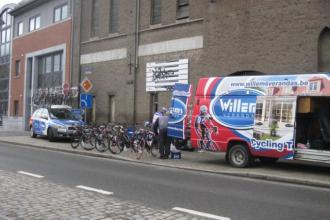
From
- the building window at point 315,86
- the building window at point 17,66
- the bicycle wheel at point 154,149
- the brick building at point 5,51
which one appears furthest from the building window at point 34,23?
the building window at point 315,86

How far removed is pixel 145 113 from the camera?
2439 centimetres

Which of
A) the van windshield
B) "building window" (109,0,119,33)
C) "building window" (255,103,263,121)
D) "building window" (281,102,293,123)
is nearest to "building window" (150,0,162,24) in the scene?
"building window" (109,0,119,33)

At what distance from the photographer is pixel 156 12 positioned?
24.4m

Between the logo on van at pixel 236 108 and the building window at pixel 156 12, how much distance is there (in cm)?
1046

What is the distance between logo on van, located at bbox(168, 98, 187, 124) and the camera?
16.5 m

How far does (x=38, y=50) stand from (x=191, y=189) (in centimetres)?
2810

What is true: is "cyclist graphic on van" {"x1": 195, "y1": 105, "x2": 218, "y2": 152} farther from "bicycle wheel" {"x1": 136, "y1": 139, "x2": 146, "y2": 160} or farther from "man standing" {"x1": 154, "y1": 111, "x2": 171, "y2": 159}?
"bicycle wheel" {"x1": 136, "y1": 139, "x2": 146, "y2": 160}

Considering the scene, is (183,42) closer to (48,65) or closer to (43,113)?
(43,113)

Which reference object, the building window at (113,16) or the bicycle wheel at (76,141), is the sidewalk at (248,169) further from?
the building window at (113,16)

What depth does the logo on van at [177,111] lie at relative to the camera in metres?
16.5

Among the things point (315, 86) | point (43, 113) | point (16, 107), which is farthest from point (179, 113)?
point (16, 107)

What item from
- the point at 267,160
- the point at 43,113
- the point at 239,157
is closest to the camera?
the point at 239,157

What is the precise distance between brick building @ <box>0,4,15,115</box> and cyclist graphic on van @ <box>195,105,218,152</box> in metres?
30.1

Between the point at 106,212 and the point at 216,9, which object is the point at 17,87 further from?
the point at 106,212
